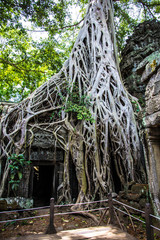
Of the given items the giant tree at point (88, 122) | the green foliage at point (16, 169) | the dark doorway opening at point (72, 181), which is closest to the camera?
the green foliage at point (16, 169)

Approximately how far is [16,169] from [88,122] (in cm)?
214

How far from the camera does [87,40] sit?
5.74 meters

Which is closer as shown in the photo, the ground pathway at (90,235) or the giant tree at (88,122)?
the ground pathway at (90,235)

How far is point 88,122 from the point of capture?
13.8 feet

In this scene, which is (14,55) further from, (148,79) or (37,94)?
(148,79)

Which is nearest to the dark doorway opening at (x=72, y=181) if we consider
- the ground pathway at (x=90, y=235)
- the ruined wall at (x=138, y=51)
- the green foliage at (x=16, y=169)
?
the green foliage at (x=16, y=169)

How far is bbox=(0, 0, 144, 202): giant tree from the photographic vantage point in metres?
3.90

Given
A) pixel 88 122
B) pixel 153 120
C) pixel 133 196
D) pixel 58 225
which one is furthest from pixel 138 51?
pixel 58 225

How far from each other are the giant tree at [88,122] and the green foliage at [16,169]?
0.17 metres

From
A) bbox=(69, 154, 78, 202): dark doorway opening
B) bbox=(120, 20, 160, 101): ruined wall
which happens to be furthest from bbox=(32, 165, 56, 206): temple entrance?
bbox=(120, 20, 160, 101): ruined wall

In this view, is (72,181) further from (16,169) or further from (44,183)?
(44,183)

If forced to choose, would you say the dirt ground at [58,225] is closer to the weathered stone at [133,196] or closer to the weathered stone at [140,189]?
the weathered stone at [133,196]

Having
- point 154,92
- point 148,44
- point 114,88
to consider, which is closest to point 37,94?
point 114,88

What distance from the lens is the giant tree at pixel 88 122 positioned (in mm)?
3902
